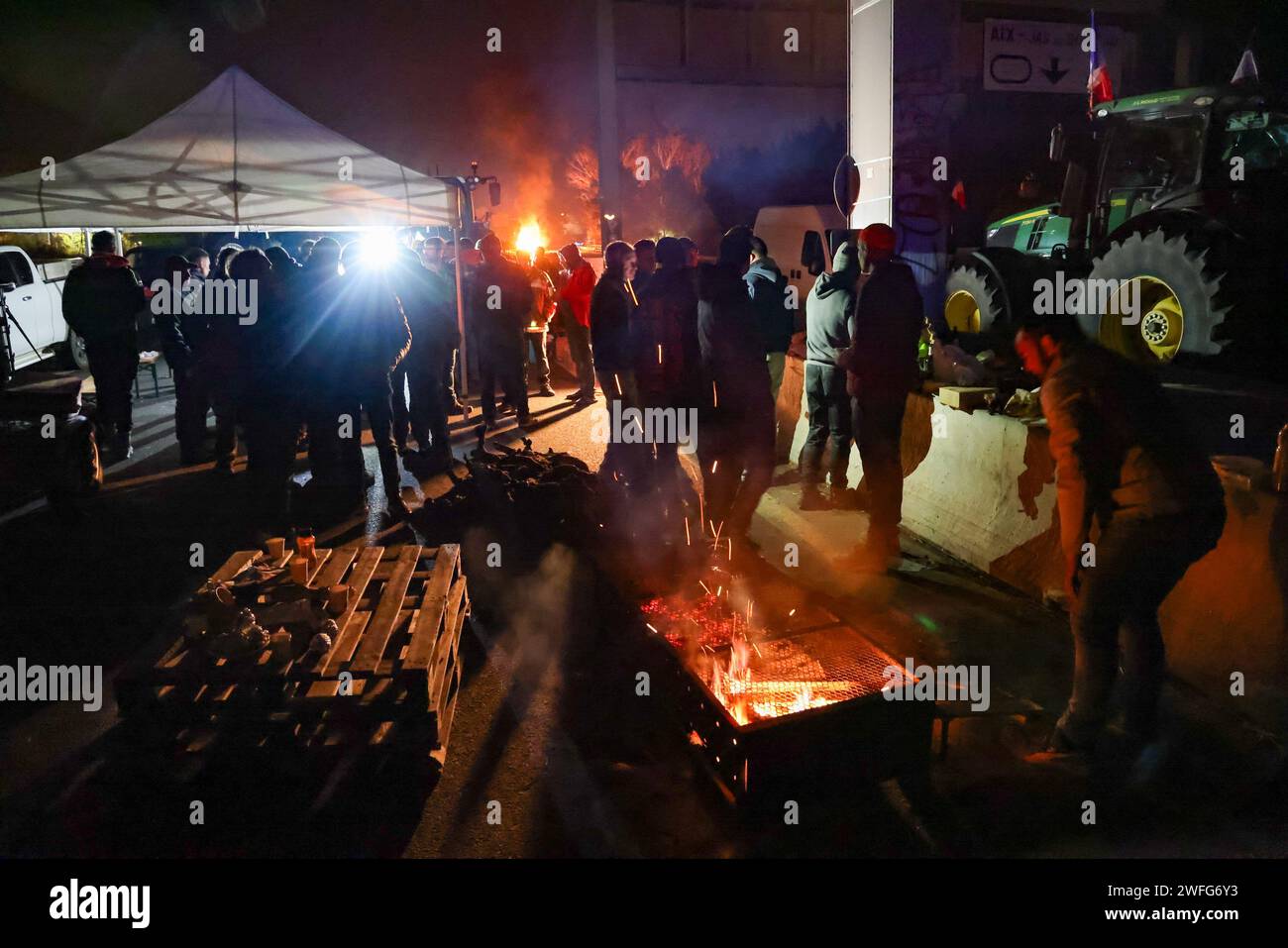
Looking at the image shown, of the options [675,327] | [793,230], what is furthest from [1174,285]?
[793,230]

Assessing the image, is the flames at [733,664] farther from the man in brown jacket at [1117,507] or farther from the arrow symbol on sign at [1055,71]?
the arrow symbol on sign at [1055,71]

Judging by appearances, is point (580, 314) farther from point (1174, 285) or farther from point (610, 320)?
point (1174, 285)

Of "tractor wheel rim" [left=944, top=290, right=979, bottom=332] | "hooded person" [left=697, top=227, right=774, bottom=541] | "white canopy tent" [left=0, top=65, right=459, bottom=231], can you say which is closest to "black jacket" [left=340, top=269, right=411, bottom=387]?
"hooded person" [left=697, top=227, right=774, bottom=541]

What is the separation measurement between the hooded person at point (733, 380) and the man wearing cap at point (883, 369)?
67 centimetres

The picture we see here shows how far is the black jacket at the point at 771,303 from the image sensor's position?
8445mm

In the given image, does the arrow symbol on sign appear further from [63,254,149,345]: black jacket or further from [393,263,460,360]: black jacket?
[63,254,149,345]: black jacket

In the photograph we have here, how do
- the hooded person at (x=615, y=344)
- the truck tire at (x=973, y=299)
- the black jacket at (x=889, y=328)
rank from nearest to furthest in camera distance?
the black jacket at (x=889, y=328) → the hooded person at (x=615, y=344) → the truck tire at (x=973, y=299)

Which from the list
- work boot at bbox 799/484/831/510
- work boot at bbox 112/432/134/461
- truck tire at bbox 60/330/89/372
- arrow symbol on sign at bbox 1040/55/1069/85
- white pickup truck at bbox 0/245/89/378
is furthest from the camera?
arrow symbol on sign at bbox 1040/55/1069/85

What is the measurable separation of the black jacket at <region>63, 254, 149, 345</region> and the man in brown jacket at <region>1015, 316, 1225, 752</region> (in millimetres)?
9545

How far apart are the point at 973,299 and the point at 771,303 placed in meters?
2.62

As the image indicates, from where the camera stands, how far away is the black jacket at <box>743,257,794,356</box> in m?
8.45

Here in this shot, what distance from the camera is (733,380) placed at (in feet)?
20.0

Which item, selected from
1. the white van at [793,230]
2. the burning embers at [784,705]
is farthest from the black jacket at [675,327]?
the white van at [793,230]
